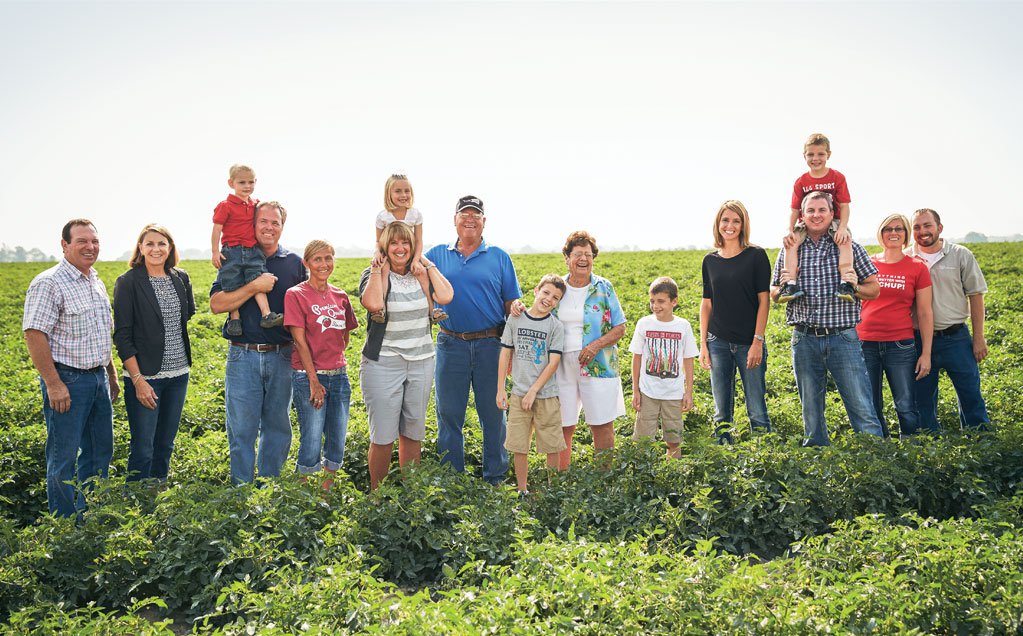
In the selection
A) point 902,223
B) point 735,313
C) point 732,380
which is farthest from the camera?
point 902,223

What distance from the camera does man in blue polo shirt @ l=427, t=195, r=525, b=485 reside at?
627 cm

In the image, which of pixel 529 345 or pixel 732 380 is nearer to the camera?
pixel 529 345

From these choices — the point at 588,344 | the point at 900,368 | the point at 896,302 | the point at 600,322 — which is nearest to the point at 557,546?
the point at 588,344

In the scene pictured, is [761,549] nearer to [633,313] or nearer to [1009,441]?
[1009,441]

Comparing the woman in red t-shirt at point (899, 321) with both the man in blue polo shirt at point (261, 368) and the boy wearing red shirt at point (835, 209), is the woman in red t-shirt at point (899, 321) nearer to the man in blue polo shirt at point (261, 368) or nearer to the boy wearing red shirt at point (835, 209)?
the boy wearing red shirt at point (835, 209)

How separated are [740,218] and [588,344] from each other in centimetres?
189

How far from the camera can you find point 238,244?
6.22 m

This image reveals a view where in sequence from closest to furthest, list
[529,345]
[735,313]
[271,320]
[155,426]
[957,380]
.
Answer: [271,320], [529,345], [155,426], [735,313], [957,380]

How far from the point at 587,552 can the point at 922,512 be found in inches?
132

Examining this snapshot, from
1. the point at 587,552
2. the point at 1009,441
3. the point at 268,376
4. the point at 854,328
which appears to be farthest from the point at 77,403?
the point at 1009,441

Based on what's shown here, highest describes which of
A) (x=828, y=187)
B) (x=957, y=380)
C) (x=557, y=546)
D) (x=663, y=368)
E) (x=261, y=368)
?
(x=828, y=187)

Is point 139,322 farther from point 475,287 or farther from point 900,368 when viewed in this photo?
point 900,368

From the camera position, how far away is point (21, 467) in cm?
698

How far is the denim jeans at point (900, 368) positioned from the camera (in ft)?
22.5
